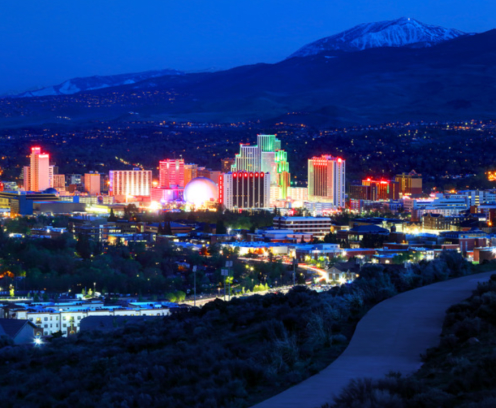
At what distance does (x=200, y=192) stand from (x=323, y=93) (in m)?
72.3

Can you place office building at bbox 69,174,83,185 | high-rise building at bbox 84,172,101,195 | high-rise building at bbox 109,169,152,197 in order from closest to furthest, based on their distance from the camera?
high-rise building at bbox 109,169,152,197
high-rise building at bbox 84,172,101,195
office building at bbox 69,174,83,185

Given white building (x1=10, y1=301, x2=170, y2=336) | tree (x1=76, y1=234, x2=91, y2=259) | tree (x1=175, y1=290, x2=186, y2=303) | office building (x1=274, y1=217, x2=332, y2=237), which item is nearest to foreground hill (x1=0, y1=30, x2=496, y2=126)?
office building (x1=274, y1=217, x2=332, y2=237)

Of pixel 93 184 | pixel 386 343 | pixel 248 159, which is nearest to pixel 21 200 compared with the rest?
pixel 93 184

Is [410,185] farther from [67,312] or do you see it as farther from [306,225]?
[67,312]

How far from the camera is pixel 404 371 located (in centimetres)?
919

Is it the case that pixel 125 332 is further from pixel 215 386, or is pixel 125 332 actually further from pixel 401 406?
pixel 401 406

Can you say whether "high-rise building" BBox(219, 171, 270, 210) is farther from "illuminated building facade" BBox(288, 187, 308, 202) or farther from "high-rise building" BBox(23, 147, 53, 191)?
"high-rise building" BBox(23, 147, 53, 191)

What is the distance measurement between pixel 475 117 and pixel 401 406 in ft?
374

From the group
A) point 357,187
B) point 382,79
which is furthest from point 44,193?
point 382,79

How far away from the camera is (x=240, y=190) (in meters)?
71.2

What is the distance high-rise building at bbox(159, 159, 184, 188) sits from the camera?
Answer: 8375cm

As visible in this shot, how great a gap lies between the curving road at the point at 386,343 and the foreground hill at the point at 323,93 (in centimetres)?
10848

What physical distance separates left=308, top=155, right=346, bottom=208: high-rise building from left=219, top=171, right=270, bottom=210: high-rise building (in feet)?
13.6

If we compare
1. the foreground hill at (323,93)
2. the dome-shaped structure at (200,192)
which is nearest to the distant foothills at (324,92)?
the foreground hill at (323,93)
